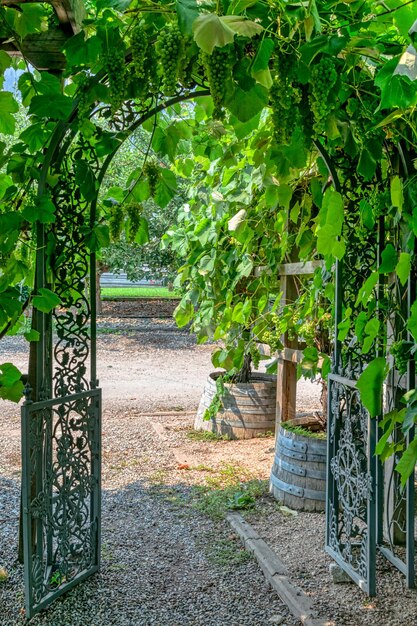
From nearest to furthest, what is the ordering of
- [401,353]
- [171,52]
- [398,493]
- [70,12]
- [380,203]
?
[171,52], [70,12], [401,353], [380,203], [398,493]

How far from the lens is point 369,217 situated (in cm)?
236

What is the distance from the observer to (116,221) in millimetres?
2426

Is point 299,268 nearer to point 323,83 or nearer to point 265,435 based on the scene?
point 265,435

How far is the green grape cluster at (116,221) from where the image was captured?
7.92ft

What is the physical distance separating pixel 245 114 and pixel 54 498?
139 cm

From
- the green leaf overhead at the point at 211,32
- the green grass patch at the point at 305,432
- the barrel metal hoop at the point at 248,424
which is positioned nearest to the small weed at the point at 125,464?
the barrel metal hoop at the point at 248,424

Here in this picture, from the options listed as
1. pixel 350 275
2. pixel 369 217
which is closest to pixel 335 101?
pixel 369 217

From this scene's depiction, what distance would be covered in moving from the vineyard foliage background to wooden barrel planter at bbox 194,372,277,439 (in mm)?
1477

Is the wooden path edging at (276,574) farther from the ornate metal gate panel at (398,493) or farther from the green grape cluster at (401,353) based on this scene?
the green grape cluster at (401,353)

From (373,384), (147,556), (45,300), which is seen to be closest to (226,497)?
(147,556)

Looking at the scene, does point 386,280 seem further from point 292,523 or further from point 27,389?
point 27,389

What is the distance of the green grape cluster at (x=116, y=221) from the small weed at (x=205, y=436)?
98.8 inches

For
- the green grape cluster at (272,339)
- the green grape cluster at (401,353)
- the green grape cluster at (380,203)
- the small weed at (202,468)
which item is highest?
the green grape cluster at (380,203)

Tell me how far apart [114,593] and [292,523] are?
1022 millimetres
